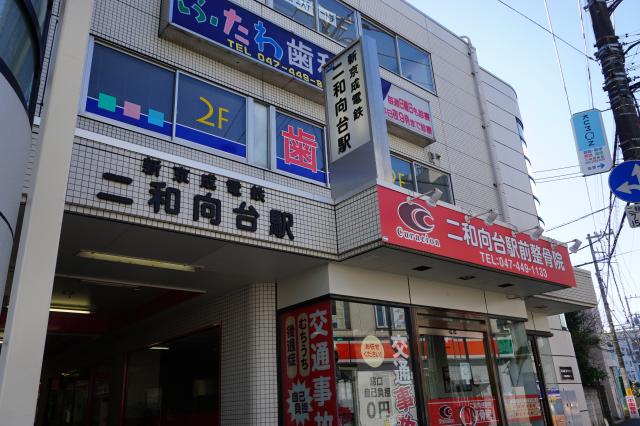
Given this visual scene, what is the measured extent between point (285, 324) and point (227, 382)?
1275mm

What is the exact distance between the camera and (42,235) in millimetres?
2977

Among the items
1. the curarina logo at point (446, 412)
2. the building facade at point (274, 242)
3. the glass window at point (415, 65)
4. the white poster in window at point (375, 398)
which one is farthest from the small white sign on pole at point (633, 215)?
the glass window at point (415, 65)

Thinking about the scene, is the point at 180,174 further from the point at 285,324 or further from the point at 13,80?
the point at 285,324

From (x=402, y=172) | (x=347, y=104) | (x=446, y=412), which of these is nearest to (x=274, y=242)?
(x=347, y=104)

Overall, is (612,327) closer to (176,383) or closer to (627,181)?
(627,181)

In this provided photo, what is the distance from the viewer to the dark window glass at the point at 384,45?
11481mm

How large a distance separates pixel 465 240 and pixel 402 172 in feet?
10.3

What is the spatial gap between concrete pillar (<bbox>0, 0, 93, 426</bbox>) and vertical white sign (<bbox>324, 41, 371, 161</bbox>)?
440 cm

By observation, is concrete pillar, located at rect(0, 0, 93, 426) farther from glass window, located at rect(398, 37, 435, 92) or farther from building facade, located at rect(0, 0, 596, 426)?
glass window, located at rect(398, 37, 435, 92)

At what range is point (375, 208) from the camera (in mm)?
6812

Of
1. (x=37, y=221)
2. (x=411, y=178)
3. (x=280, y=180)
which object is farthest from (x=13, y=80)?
(x=411, y=178)

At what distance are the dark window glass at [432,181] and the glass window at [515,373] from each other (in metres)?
2.98

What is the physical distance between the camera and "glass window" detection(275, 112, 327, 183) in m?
8.77

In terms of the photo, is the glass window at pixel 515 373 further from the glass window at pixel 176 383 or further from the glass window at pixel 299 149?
the glass window at pixel 176 383
